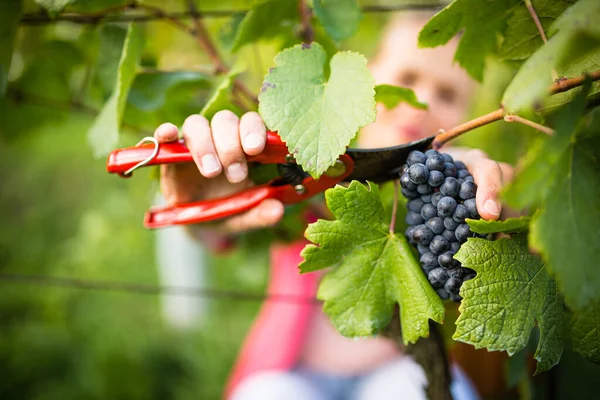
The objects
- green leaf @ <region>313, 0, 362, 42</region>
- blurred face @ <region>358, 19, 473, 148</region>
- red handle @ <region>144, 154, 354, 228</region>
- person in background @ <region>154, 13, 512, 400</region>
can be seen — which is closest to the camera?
red handle @ <region>144, 154, 354, 228</region>

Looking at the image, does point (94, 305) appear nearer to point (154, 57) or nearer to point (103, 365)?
point (103, 365)

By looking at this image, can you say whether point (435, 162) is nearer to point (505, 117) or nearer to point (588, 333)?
→ point (505, 117)

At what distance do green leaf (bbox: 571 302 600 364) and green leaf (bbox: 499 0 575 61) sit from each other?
0.32m

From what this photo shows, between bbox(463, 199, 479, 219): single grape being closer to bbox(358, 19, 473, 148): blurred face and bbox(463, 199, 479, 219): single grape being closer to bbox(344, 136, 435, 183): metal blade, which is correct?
bbox(344, 136, 435, 183): metal blade

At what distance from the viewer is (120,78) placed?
0.68 metres

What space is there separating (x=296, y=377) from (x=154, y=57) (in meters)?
0.75

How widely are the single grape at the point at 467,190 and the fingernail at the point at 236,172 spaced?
247 millimetres

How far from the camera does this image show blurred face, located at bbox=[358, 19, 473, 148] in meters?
1.25

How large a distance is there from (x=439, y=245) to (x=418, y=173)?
0.08 meters

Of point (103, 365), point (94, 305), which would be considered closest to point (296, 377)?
point (103, 365)

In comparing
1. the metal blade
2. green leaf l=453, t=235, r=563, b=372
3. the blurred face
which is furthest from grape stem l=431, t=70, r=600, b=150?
the blurred face

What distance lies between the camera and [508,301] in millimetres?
511

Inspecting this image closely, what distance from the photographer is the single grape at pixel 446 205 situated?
Answer: 0.52 metres

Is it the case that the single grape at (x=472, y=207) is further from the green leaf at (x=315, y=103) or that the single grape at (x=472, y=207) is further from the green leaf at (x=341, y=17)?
the green leaf at (x=341, y=17)
